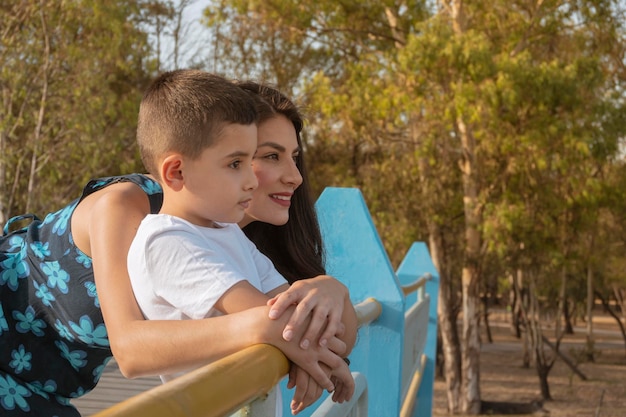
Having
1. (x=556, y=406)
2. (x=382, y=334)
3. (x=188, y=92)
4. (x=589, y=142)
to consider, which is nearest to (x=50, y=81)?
(x=589, y=142)

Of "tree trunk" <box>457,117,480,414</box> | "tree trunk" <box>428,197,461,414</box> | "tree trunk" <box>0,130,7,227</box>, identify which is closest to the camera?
"tree trunk" <box>0,130,7,227</box>

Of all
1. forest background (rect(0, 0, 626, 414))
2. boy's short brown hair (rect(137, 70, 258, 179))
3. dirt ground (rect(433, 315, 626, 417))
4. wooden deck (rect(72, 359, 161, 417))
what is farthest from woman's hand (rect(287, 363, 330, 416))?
dirt ground (rect(433, 315, 626, 417))

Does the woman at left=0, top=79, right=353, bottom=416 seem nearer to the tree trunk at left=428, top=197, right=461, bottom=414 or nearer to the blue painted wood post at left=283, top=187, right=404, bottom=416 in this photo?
the blue painted wood post at left=283, top=187, right=404, bottom=416

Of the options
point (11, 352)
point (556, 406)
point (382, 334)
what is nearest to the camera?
point (11, 352)

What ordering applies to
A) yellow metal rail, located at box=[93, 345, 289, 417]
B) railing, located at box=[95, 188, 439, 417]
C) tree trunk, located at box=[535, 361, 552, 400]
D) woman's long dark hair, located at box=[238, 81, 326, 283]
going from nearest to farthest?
yellow metal rail, located at box=[93, 345, 289, 417] → railing, located at box=[95, 188, 439, 417] → woman's long dark hair, located at box=[238, 81, 326, 283] → tree trunk, located at box=[535, 361, 552, 400]

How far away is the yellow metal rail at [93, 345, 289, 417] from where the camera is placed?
92 centimetres

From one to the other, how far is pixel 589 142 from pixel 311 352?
1854cm

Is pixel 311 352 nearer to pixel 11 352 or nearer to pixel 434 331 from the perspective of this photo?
pixel 11 352

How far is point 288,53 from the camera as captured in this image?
90.4ft

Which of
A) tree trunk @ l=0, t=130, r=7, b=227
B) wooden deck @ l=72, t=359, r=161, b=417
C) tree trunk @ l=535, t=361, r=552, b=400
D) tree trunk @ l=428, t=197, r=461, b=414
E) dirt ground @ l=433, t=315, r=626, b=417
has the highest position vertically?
tree trunk @ l=0, t=130, r=7, b=227

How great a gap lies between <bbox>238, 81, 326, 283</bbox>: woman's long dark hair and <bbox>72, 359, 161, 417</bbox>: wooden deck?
272 centimetres

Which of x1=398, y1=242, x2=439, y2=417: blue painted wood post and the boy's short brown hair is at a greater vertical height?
the boy's short brown hair

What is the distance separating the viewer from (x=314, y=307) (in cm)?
170

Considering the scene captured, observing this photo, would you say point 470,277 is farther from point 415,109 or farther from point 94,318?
point 94,318
